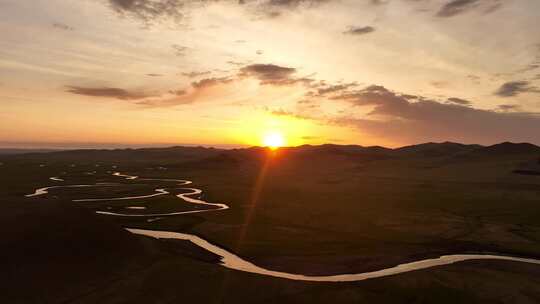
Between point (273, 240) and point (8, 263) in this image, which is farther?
point (273, 240)

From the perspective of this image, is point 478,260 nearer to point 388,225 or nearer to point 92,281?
point 388,225

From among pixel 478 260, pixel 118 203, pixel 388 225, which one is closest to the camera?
pixel 478 260

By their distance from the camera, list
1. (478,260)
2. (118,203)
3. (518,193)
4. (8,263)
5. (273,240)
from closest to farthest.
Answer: (8,263)
(478,260)
(273,240)
(118,203)
(518,193)

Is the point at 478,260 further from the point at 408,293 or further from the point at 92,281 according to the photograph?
the point at 92,281

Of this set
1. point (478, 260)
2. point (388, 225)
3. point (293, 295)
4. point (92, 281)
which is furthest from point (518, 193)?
point (92, 281)

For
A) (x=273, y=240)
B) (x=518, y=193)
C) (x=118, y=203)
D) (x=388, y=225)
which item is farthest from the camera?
(x=518, y=193)

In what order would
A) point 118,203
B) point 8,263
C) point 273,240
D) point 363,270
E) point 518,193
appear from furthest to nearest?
point 518,193
point 118,203
point 273,240
point 363,270
point 8,263

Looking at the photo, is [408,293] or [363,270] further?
[363,270]

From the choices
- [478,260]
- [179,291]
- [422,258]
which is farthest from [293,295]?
[478,260]

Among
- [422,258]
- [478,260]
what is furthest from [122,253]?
[478,260]
